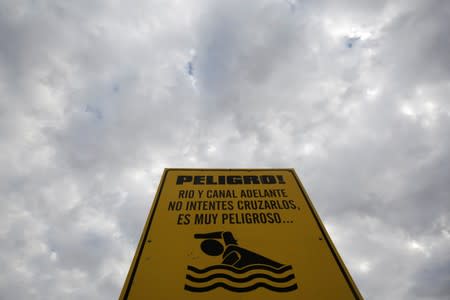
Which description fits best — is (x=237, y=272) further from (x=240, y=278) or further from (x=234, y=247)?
(x=234, y=247)

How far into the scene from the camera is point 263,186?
426 centimetres

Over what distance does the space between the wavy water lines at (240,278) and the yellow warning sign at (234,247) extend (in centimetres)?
1

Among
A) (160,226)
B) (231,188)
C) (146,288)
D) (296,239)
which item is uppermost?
(231,188)

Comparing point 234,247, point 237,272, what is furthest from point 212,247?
point 237,272

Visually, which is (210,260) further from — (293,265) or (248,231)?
(293,265)

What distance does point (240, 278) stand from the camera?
282cm

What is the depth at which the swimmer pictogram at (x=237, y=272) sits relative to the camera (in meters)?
2.71

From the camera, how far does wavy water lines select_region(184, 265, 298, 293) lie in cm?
269

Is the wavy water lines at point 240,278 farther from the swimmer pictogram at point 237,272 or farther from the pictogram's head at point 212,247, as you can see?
the pictogram's head at point 212,247

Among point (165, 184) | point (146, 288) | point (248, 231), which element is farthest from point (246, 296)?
point (165, 184)

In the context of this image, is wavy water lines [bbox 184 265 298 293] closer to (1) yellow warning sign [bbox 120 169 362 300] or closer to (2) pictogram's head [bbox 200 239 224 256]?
(1) yellow warning sign [bbox 120 169 362 300]

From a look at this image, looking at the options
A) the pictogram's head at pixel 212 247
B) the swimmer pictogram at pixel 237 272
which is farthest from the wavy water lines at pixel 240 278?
the pictogram's head at pixel 212 247

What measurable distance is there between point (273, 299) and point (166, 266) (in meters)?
1.32

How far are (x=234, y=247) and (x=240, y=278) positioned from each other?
416 mm
